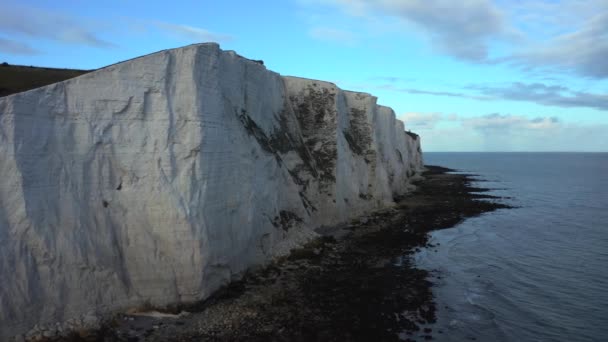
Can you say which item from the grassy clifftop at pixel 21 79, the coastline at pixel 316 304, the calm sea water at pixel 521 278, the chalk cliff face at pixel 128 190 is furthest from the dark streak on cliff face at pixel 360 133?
the grassy clifftop at pixel 21 79

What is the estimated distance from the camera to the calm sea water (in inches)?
582

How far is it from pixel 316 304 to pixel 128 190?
7884mm

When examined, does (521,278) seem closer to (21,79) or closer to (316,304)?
(316,304)

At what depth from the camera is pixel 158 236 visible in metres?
14.6

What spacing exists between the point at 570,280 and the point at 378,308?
35.0 ft

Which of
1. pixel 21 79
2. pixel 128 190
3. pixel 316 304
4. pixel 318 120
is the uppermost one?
pixel 21 79

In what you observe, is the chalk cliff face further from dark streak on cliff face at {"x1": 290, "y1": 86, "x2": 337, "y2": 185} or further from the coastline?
dark streak on cliff face at {"x1": 290, "y1": 86, "x2": 337, "y2": 185}

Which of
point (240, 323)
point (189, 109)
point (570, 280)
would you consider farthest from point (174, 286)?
point (570, 280)

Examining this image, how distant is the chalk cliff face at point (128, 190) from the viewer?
1220 centimetres

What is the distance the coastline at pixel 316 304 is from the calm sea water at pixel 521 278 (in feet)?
3.99

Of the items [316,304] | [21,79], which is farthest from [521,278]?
[21,79]

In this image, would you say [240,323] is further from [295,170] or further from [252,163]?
[295,170]

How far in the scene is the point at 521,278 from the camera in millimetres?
20359

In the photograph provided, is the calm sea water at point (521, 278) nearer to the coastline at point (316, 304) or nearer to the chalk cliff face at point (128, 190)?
the coastline at point (316, 304)
